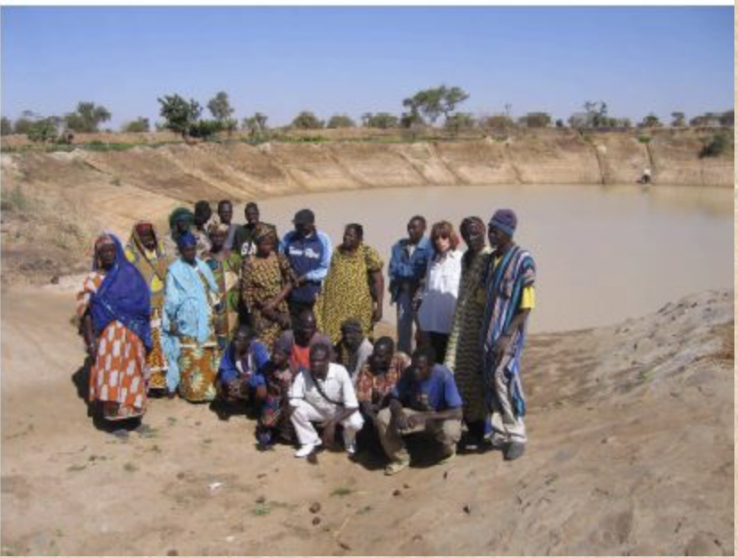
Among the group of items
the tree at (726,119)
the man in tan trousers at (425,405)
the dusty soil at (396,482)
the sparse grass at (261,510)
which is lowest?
the sparse grass at (261,510)

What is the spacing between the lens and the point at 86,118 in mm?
41531

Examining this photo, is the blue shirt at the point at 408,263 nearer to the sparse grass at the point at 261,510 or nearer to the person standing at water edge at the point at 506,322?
the person standing at water edge at the point at 506,322

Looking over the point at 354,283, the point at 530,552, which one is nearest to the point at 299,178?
the point at 354,283

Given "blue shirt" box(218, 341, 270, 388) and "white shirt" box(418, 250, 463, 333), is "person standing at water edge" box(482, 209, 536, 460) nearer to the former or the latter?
"white shirt" box(418, 250, 463, 333)

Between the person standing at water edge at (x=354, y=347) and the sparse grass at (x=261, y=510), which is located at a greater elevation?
the person standing at water edge at (x=354, y=347)

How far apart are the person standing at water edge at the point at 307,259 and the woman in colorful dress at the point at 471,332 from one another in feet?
4.33

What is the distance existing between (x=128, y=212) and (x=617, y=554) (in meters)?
17.8

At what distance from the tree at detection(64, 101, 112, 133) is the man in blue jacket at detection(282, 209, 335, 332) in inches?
1430

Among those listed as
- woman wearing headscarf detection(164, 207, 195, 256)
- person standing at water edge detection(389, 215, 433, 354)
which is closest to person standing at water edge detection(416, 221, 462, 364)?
person standing at water edge detection(389, 215, 433, 354)

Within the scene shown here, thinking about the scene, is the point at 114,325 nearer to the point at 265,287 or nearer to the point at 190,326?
the point at 190,326

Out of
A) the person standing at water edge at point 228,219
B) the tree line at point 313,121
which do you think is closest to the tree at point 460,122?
the tree line at point 313,121

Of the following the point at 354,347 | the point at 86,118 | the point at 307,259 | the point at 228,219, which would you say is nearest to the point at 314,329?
the point at 354,347

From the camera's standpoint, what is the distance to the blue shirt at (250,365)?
16.8 feet

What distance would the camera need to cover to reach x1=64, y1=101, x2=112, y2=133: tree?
39219 millimetres
